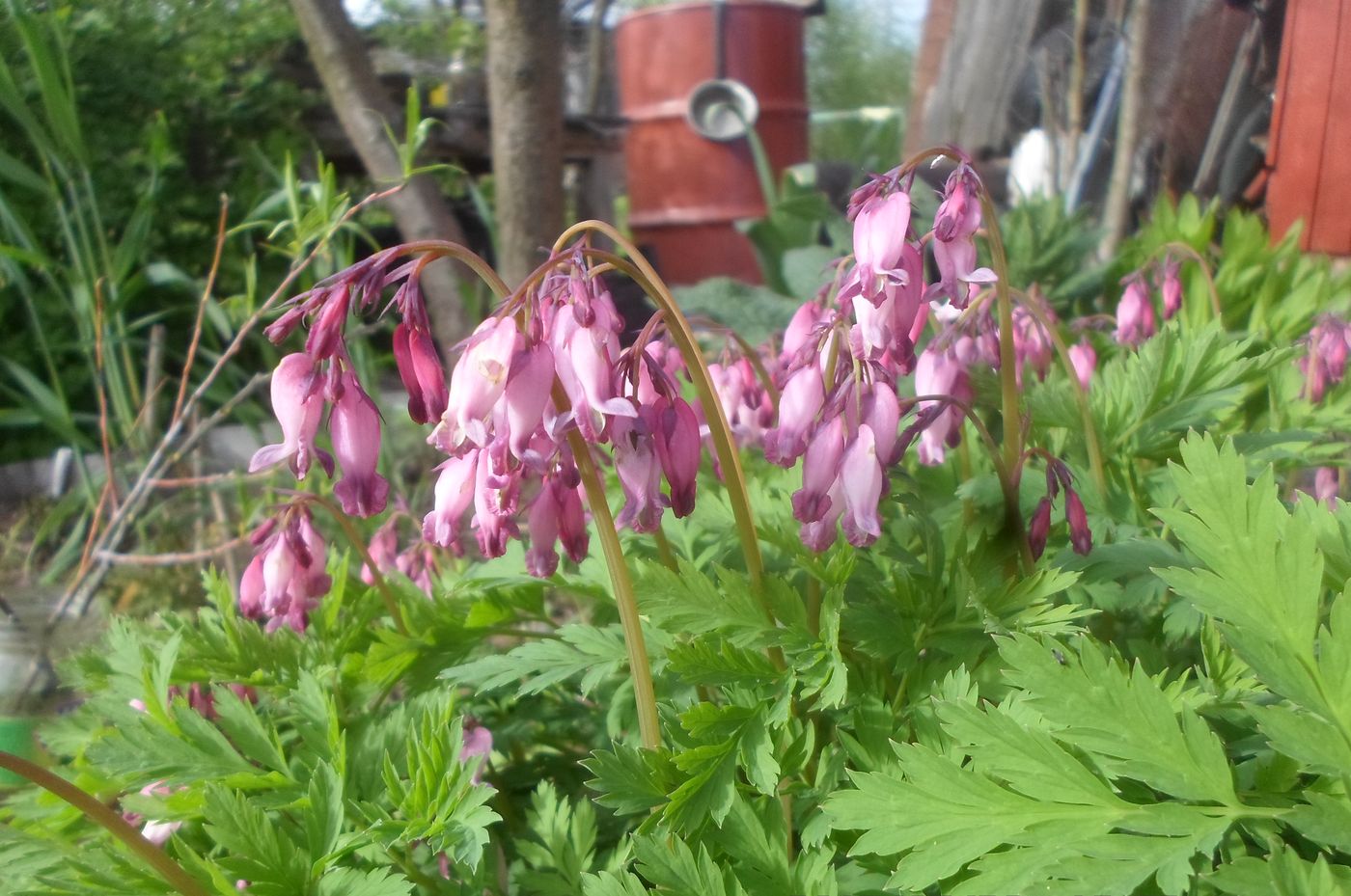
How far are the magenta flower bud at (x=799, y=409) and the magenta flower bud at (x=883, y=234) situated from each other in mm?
114

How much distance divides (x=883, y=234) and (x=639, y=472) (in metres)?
0.34

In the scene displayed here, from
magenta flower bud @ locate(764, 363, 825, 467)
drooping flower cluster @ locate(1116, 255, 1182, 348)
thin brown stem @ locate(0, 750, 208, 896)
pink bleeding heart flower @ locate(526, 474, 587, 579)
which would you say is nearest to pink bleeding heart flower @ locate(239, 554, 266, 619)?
thin brown stem @ locate(0, 750, 208, 896)

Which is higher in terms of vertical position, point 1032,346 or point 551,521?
point 551,521

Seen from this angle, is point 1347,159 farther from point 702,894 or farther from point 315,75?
point 315,75

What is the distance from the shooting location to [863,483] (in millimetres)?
916

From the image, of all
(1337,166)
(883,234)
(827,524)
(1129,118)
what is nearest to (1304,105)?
→ (1337,166)

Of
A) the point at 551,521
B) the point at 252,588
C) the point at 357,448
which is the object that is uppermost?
the point at 357,448

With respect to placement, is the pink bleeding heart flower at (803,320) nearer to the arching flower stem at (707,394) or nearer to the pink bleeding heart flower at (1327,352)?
the arching flower stem at (707,394)

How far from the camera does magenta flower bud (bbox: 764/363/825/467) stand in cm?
100

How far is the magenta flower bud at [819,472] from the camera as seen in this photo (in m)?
0.93

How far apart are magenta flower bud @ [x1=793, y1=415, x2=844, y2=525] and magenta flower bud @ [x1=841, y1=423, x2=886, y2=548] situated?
0.04 feet

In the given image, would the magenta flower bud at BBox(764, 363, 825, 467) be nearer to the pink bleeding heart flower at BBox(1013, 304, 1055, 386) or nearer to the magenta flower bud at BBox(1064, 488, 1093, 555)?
the magenta flower bud at BBox(1064, 488, 1093, 555)

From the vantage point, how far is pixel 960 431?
1.27 meters

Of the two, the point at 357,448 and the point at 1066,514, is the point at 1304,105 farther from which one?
the point at 357,448
